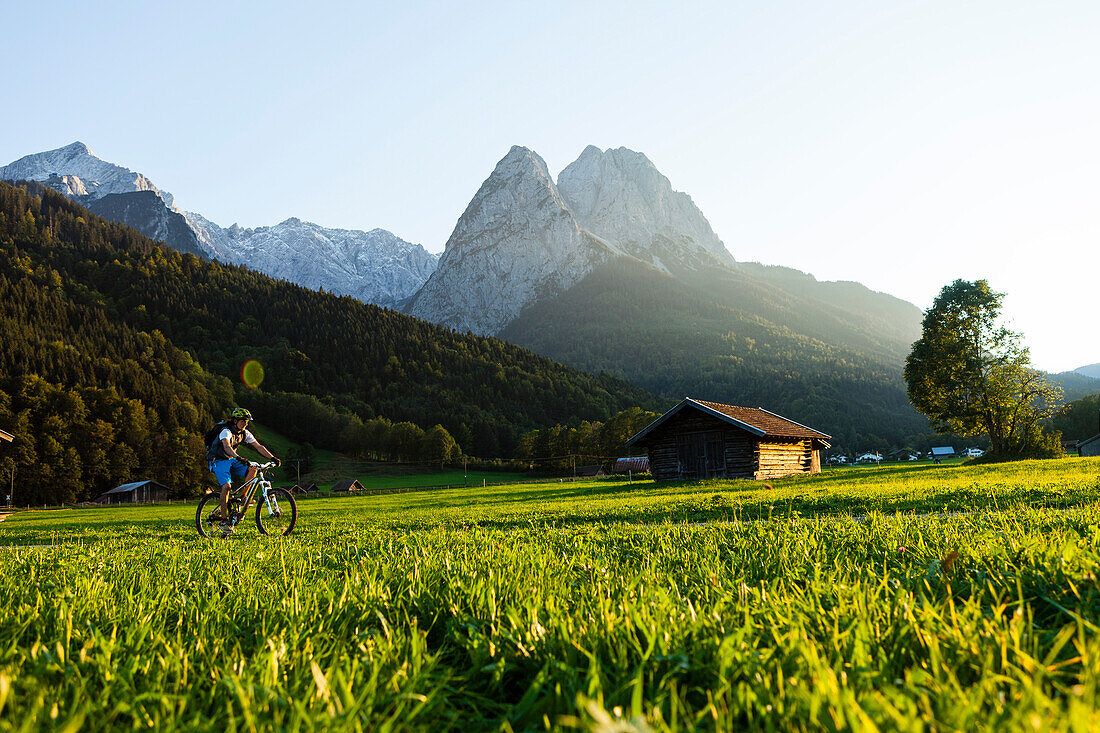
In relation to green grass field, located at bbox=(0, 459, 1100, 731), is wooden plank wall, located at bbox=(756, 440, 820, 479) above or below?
below

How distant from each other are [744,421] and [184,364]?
5715 inches

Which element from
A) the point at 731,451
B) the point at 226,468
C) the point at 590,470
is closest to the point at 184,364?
the point at 590,470

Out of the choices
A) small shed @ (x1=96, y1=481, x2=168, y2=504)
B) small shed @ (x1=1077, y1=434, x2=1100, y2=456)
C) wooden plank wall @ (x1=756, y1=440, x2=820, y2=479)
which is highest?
wooden plank wall @ (x1=756, y1=440, x2=820, y2=479)

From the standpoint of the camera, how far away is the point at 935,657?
60.8 inches

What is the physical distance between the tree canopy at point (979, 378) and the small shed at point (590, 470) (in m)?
65.0

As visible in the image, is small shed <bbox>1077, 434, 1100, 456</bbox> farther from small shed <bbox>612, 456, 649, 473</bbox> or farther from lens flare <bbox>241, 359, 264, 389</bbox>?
lens flare <bbox>241, 359, 264, 389</bbox>

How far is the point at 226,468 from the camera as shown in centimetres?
1056

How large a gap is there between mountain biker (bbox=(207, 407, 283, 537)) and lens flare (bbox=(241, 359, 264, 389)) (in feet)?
529

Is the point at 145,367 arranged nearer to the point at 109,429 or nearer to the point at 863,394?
the point at 109,429

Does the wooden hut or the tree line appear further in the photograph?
the tree line

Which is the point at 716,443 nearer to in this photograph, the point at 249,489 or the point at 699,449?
the point at 699,449

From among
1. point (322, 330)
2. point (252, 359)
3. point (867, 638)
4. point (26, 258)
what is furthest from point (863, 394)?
point (26, 258)

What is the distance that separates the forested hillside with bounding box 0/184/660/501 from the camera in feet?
310

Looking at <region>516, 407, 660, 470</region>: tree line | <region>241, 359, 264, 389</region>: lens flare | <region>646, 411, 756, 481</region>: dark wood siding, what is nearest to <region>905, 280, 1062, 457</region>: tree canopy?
<region>646, 411, 756, 481</region>: dark wood siding
